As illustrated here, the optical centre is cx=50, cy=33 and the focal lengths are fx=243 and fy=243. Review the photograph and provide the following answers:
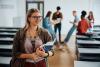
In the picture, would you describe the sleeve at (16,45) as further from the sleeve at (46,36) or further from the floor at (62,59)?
the floor at (62,59)

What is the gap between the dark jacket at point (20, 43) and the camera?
Result: 2369 mm

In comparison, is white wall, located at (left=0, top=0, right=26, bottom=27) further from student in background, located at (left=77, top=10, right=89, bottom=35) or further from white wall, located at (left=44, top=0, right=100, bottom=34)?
student in background, located at (left=77, top=10, right=89, bottom=35)

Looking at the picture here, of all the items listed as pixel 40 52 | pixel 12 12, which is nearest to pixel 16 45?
pixel 40 52

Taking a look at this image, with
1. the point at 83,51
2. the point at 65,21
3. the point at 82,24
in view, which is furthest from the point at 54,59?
the point at 65,21

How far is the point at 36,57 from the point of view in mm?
2350

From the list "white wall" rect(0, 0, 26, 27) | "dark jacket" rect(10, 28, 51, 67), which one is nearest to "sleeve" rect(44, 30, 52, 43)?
"dark jacket" rect(10, 28, 51, 67)

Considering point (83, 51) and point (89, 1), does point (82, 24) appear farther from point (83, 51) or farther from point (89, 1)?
point (89, 1)

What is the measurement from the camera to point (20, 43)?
93.5 inches

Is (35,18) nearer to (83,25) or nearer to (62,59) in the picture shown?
(83,25)

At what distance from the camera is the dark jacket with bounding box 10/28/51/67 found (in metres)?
2.37

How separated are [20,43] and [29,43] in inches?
3.5

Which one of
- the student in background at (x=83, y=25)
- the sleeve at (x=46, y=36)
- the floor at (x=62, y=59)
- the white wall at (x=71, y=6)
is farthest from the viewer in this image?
the white wall at (x=71, y=6)

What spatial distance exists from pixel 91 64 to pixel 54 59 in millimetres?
3417

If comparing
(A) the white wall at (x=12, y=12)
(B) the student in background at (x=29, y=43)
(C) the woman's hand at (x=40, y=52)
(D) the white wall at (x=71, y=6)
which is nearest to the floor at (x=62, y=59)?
(B) the student in background at (x=29, y=43)
